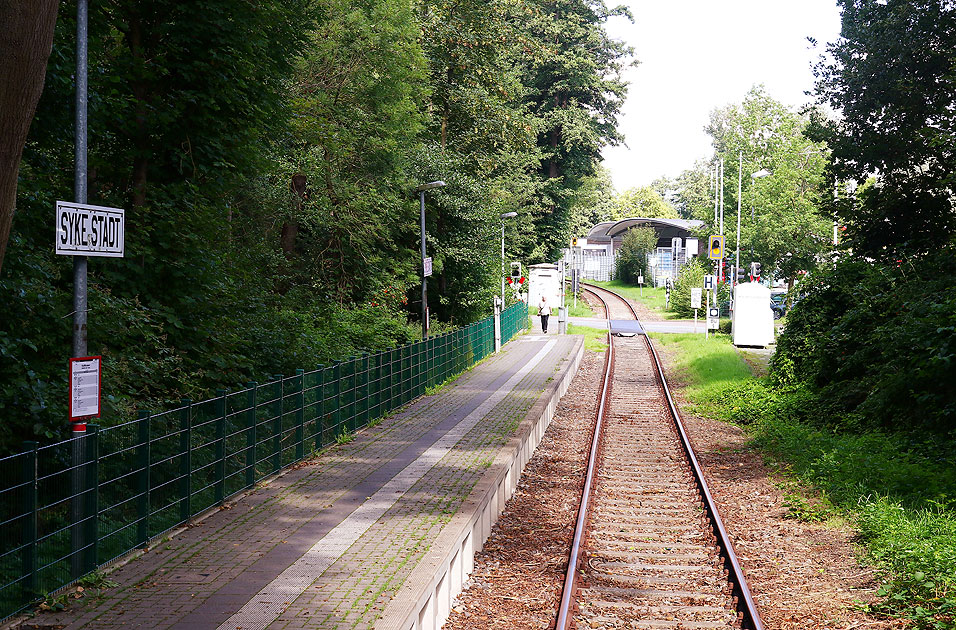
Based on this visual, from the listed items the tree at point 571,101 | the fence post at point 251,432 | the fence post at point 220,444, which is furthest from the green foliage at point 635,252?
the fence post at point 220,444

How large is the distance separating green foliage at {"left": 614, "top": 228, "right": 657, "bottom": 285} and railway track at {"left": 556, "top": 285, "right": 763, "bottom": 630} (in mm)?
69034

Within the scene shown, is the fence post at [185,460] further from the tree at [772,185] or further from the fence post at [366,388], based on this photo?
the tree at [772,185]

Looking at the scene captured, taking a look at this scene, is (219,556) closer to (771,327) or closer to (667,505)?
(667,505)

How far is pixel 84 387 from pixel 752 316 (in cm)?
3033

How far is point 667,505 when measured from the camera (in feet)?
41.1

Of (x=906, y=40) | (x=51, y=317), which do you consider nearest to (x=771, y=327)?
(x=906, y=40)

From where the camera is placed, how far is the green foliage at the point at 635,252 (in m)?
86.6

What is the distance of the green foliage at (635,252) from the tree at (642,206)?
42186 millimetres

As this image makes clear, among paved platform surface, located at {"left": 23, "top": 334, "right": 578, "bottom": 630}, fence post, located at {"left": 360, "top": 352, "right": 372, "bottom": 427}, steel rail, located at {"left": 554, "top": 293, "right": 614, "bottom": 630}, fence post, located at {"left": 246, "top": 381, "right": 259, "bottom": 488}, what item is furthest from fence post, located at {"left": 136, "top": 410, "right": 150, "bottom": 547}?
fence post, located at {"left": 360, "top": 352, "right": 372, "bottom": 427}

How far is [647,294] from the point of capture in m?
80.2

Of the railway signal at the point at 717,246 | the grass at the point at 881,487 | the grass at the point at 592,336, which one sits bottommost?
the grass at the point at 881,487

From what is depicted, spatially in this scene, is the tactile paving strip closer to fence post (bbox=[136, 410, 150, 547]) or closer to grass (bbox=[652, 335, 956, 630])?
fence post (bbox=[136, 410, 150, 547])

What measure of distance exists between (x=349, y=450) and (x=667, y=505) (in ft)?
16.9

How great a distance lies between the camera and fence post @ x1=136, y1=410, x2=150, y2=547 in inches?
333
